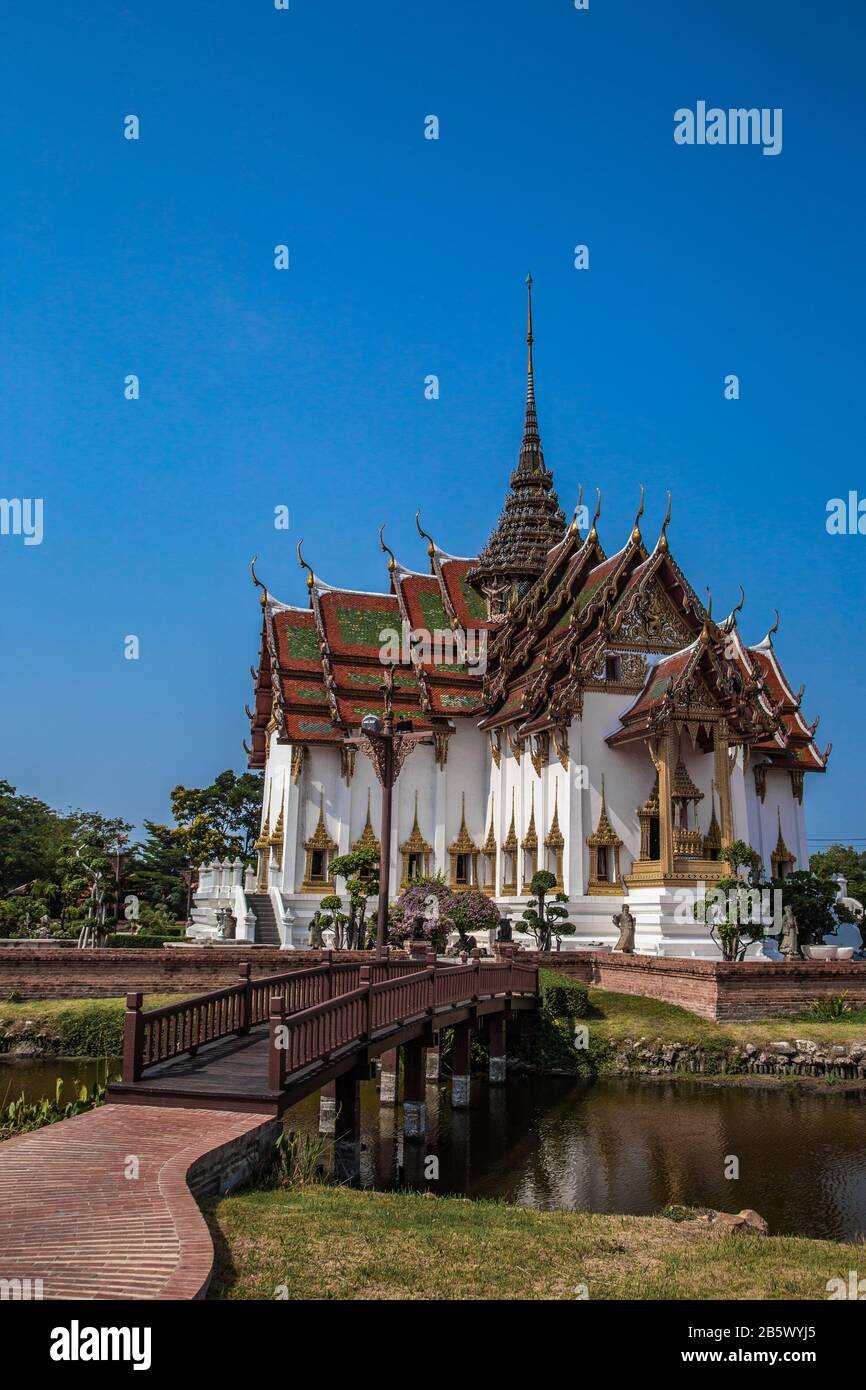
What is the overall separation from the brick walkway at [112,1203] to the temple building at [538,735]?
58.1 feet

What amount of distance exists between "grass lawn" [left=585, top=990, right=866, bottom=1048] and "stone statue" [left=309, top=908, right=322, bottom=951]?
7.77 meters

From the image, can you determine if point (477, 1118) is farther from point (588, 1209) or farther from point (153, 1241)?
point (153, 1241)

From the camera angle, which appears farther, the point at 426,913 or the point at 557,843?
the point at 557,843

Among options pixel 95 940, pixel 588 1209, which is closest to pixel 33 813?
pixel 95 940

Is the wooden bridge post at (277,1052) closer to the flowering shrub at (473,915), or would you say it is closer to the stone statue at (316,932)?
the stone statue at (316,932)

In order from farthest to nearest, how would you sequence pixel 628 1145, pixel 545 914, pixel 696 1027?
1. pixel 545 914
2. pixel 696 1027
3. pixel 628 1145

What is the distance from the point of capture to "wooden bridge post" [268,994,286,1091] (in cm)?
1059

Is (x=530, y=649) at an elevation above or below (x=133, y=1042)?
above

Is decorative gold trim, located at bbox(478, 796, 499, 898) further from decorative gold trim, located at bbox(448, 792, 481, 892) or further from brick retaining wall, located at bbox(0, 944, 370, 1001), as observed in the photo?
brick retaining wall, located at bbox(0, 944, 370, 1001)

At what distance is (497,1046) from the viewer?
20922mm

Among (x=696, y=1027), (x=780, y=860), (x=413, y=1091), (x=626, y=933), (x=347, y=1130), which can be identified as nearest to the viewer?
(x=347, y=1130)

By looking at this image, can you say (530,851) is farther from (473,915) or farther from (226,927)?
(226,927)

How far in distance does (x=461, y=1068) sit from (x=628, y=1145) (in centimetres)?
406

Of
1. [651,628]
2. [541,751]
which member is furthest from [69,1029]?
[651,628]
